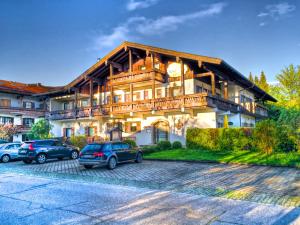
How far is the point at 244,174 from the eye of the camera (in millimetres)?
11812

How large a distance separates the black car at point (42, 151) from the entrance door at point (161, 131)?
8993mm

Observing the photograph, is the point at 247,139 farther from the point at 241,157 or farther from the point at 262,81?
the point at 262,81

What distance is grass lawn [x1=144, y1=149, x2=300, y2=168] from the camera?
14.0 metres

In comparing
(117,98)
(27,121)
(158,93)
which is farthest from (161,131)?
(27,121)

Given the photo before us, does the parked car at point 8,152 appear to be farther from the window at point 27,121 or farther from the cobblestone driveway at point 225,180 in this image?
the window at point 27,121

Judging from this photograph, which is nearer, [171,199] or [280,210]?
[280,210]

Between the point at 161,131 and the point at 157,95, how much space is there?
362cm

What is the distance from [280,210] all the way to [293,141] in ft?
34.4

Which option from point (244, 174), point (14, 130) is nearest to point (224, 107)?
point (244, 174)

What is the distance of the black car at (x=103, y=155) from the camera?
14148mm

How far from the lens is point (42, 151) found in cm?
1900

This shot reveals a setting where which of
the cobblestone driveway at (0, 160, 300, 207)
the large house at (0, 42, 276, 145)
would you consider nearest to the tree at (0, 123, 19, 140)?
the large house at (0, 42, 276, 145)

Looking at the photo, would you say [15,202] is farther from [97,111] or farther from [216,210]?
[97,111]

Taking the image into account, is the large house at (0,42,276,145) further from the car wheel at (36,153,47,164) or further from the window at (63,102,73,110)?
the car wheel at (36,153,47,164)
